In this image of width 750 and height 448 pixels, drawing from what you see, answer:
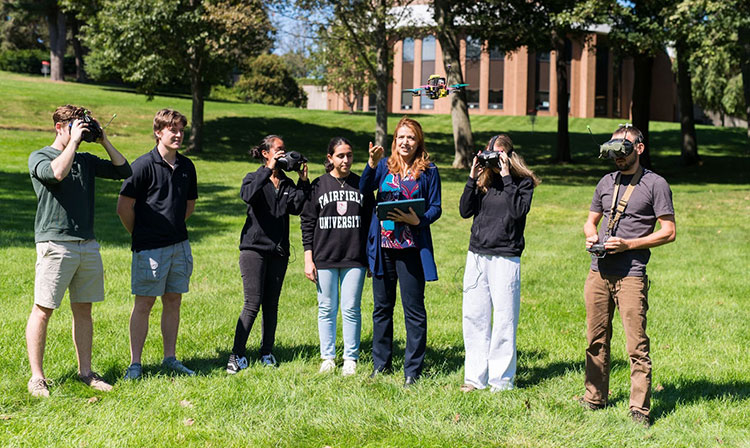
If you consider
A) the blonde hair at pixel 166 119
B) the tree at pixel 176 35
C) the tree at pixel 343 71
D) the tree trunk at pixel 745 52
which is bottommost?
the blonde hair at pixel 166 119

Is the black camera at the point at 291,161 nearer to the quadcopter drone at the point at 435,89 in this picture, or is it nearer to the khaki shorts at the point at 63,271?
the quadcopter drone at the point at 435,89

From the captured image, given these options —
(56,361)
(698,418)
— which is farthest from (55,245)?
(698,418)

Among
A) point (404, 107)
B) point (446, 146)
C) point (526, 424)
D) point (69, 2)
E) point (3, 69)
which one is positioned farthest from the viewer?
point (404, 107)

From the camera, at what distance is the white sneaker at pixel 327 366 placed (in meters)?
6.53

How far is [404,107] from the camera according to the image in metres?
65.2

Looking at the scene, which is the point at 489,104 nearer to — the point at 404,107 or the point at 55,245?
the point at 404,107

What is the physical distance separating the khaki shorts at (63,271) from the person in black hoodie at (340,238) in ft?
5.99

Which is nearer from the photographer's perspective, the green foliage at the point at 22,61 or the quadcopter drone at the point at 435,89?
the quadcopter drone at the point at 435,89

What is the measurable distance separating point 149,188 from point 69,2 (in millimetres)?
29251

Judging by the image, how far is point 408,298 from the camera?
6.30m

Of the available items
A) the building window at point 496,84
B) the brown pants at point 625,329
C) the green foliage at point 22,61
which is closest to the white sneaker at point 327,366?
the brown pants at point 625,329

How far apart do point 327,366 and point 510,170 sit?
242 centimetres

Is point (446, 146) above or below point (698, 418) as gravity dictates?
above

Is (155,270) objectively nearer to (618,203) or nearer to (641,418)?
(618,203)
